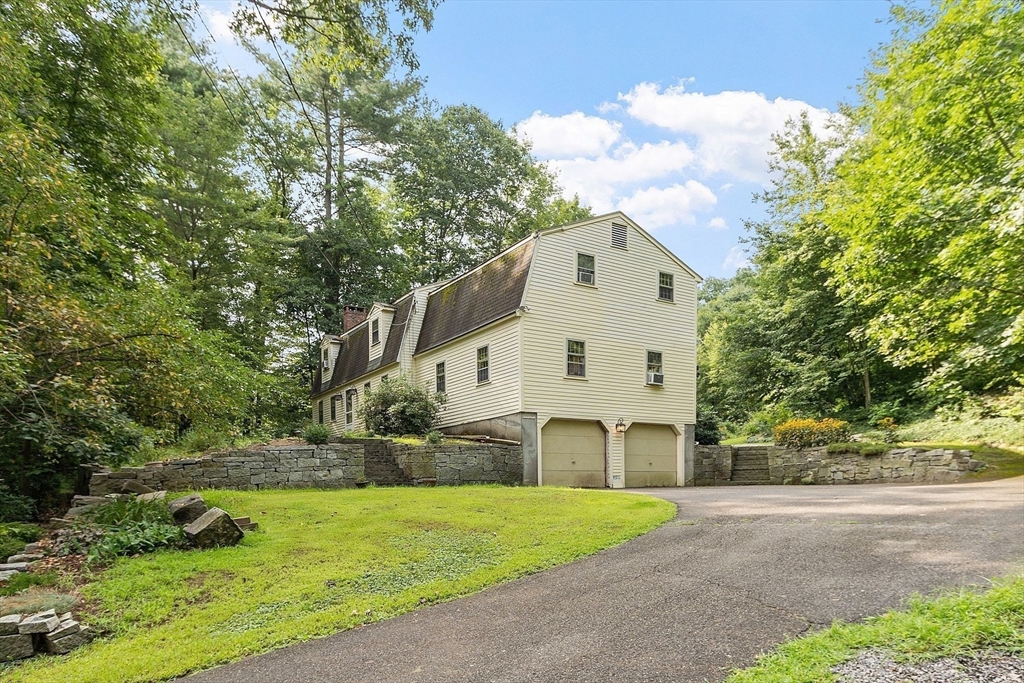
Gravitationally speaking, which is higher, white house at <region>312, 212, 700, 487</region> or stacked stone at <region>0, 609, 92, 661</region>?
white house at <region>312, 212, 700, 487</region>

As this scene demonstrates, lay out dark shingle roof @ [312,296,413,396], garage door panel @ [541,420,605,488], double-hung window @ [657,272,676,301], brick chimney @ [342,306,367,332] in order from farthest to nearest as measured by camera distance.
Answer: brick chimney @ [342,306,367,332] → dark shingle roof @ [312,296,413,396] → double-hung window @ [657,272,676,301] → garage door panel @ [541,420,605,488]

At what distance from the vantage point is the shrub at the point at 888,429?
16.9 m

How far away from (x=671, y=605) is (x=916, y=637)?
191 centimetres

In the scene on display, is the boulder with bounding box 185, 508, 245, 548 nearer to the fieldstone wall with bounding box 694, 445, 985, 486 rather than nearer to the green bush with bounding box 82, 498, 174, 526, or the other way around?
the green bush with bounding box 82, 498, 174, 526

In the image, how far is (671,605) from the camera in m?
4.97

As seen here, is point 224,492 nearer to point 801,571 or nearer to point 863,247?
point 801,571

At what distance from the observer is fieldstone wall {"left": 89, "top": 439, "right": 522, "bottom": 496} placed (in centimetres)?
1160

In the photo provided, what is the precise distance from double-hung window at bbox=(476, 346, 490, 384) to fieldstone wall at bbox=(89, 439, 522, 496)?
8.52 feet

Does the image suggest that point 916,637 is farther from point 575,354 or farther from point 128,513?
point 575,354

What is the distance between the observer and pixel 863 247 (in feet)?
51.0

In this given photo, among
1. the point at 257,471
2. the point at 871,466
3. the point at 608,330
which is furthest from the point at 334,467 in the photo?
the point at 871,466

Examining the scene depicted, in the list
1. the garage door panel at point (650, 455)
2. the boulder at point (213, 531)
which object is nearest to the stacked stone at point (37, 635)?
the boulder at point (213, 531)

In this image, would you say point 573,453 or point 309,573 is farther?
point 573,453

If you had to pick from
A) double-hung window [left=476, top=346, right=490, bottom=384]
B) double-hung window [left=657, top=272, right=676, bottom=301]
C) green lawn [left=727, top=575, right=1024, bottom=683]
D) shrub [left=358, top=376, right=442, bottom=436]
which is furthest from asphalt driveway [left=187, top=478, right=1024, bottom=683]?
double-hung window [left=657, top=272, right=676, bottom=301]
